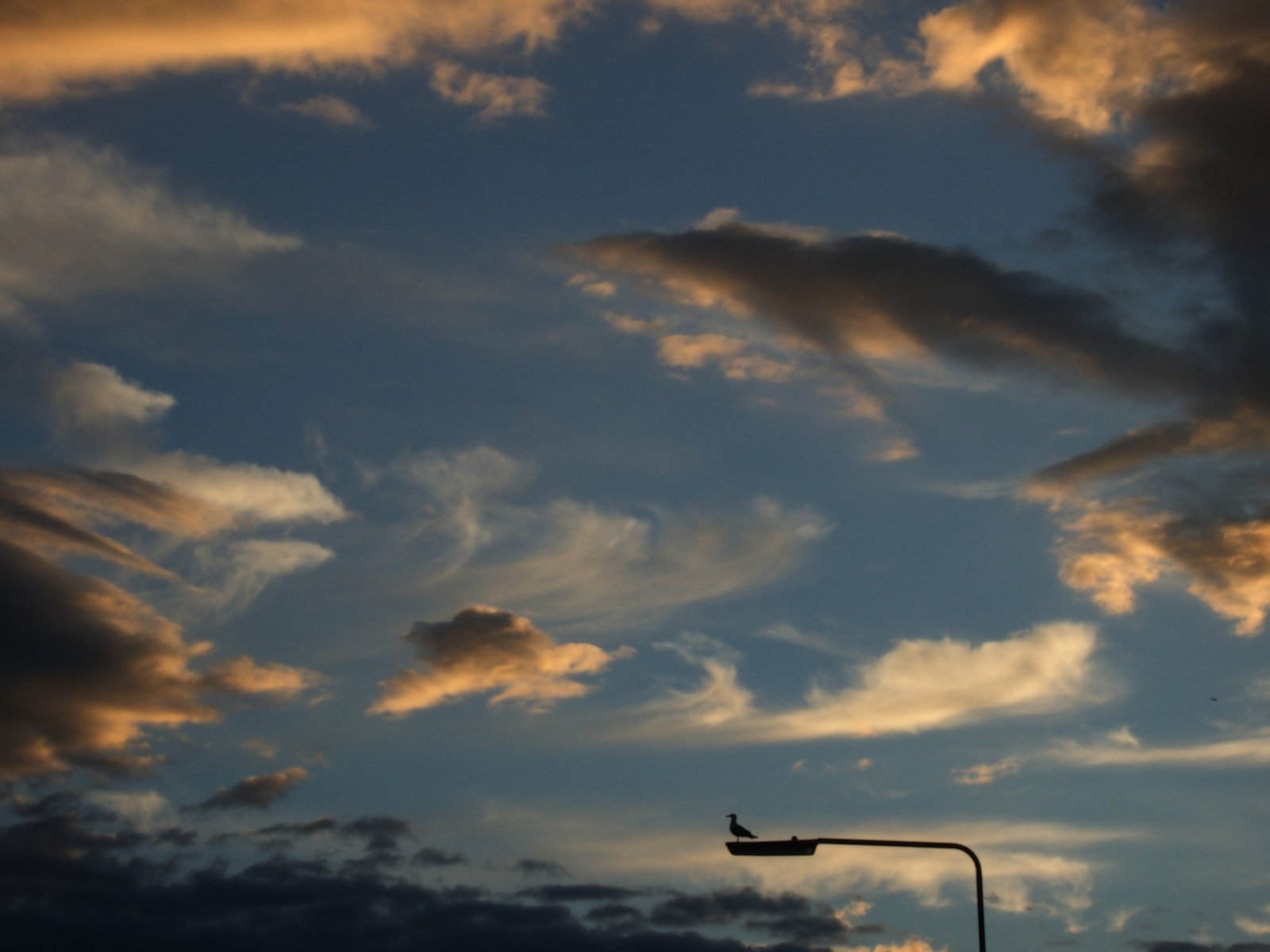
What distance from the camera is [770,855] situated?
98.7 feet

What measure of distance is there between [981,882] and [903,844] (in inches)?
87.3

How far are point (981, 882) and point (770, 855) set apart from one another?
5.20 meters

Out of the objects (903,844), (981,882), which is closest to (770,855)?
(903,844)

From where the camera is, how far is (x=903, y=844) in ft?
99.5

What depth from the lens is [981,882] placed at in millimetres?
30688

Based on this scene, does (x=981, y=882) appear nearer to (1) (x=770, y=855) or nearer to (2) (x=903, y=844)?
(2) (x=903, y=844)

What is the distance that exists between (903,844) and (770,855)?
3163 millimetres
